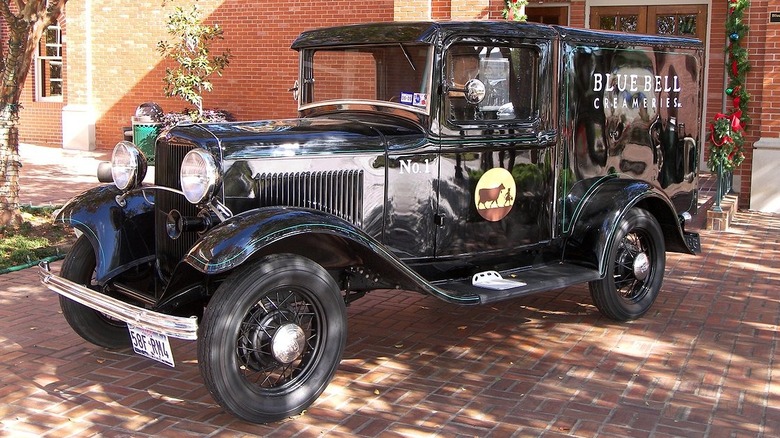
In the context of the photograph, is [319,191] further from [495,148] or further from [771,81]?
[771,81]

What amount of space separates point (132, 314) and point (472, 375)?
191cm

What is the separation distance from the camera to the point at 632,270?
590 cm

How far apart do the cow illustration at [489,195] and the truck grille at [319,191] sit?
824 millimetres

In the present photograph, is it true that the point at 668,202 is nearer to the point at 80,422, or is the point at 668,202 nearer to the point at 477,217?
the point at 477,217

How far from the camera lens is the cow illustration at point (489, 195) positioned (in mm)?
5184

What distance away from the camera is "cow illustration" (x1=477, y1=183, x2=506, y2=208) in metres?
5.18

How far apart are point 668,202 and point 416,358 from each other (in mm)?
2222

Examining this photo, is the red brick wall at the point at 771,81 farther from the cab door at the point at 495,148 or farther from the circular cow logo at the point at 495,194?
the circular cow logo at the point at 495,194

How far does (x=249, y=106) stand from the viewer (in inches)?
610

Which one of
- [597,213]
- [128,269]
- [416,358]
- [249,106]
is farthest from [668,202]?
[249,106]

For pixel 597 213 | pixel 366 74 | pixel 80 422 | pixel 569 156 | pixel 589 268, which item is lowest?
pixel 80 422

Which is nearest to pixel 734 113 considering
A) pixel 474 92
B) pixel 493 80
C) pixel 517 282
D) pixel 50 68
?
pixel 493 80

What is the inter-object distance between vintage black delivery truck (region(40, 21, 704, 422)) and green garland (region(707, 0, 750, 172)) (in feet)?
11.3

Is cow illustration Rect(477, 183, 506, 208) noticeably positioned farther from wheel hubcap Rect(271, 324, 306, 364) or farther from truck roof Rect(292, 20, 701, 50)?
wheel hubcap Rect(271, 324, 306, 364)
